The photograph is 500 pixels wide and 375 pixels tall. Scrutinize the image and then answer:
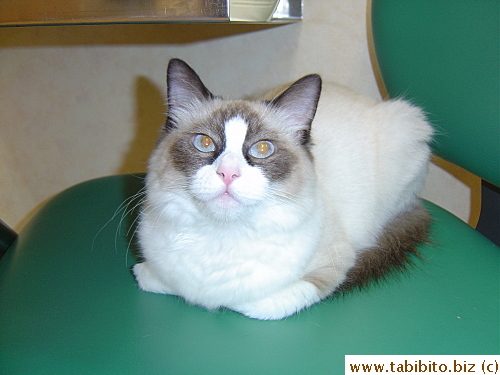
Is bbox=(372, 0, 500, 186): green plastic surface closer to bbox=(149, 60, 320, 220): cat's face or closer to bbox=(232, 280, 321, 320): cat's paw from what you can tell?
bbox=(149, 60, 320, 220): cat's face

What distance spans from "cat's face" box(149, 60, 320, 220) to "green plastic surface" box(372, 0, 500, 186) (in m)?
0.44

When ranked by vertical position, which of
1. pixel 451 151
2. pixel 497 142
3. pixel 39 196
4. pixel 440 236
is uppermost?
pixel 497 142

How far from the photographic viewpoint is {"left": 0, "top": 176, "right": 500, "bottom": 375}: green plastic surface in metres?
0.93

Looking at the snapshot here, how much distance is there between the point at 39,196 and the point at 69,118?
0.48 metres

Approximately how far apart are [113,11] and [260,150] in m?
0.46

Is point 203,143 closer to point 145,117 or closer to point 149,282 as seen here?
point 149,282

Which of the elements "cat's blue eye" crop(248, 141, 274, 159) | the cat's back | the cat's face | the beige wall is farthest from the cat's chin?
the beige wall

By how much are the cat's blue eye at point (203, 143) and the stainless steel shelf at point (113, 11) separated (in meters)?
0.27

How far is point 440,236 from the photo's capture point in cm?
143

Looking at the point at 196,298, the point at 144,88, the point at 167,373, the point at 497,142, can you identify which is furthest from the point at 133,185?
→ the point at 497,142

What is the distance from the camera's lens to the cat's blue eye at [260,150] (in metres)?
1.05

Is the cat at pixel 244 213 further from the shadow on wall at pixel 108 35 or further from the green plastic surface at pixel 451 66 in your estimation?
the shadow on wall at pixel 108 35

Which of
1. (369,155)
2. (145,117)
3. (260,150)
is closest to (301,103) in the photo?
(260,150)

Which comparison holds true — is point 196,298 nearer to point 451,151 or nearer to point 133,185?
point 133,185
